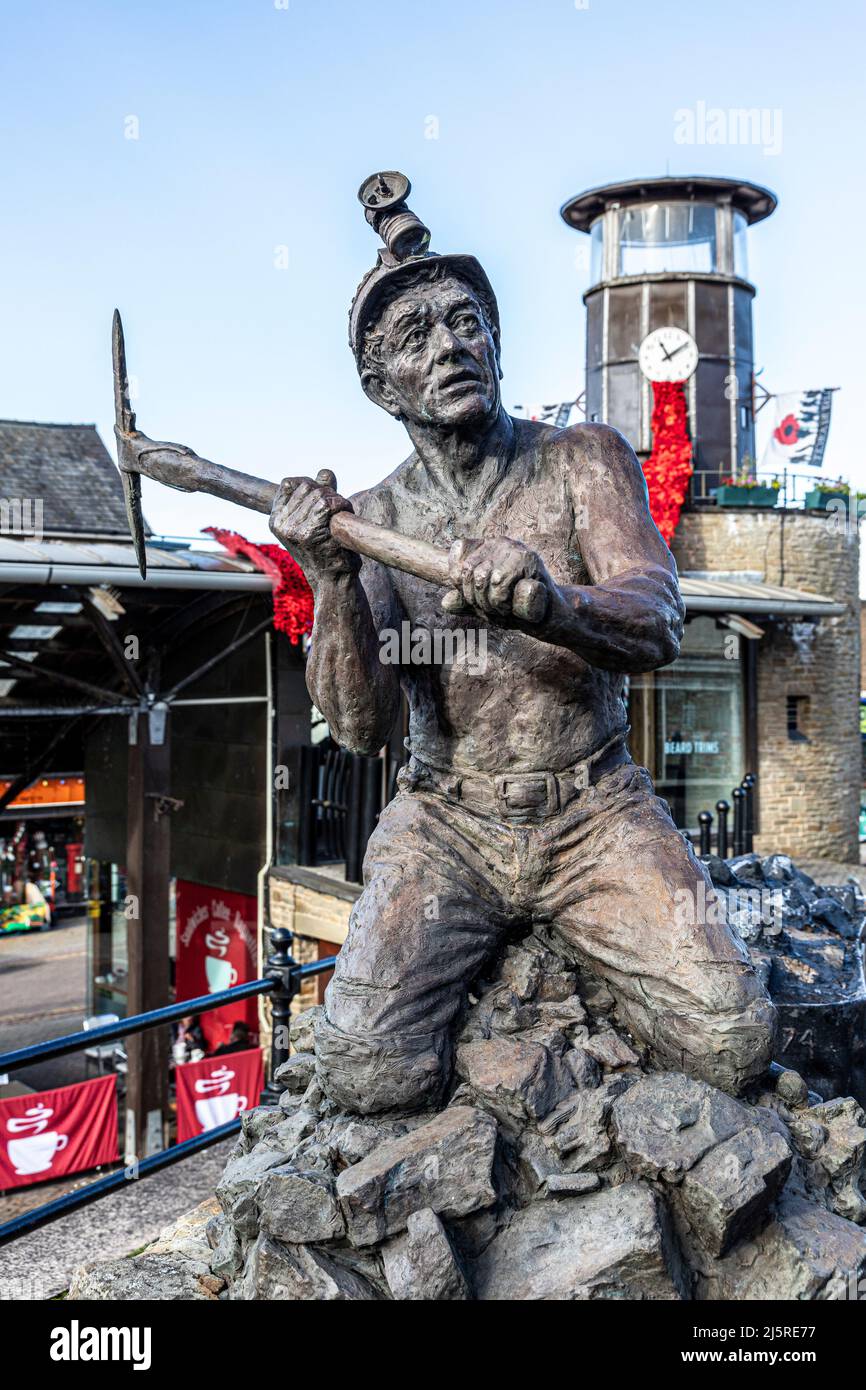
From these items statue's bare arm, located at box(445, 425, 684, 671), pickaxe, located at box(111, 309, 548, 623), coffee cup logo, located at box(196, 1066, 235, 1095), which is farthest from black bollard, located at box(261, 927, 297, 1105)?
coffee cup logo, located at box(196, 1066, 235, 1095)

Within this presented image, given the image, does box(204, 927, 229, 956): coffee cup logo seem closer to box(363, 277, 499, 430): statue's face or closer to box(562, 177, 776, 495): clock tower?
box(562, 177, 776, 495): clock tower

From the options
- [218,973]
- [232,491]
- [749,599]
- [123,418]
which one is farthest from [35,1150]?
[749,599]

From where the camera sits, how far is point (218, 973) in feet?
38.5

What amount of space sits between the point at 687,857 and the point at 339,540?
1057 millimetres

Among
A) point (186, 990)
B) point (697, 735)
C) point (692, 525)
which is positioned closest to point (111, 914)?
point (186, 990)

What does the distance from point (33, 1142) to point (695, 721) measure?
969 cm

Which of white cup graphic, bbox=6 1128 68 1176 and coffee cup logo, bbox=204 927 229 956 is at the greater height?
coffee cup logo, bbox=204 927 229 956

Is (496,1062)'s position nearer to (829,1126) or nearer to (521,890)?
(521,890)

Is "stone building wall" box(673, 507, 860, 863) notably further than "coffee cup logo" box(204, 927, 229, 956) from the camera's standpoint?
Yes

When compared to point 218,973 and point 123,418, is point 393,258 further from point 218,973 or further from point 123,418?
point 218,973

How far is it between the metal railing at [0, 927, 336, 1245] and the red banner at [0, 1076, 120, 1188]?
17.2ft

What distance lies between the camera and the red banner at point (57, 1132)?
8.97 metres

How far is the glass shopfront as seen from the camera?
15.3 meters

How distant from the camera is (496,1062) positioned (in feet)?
8.69
